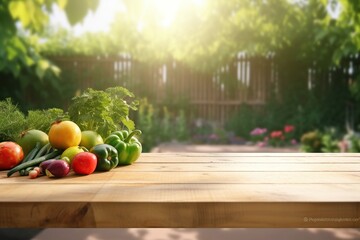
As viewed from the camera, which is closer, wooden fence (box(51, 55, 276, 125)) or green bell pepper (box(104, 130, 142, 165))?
green bell pepper (box(104, 130, 142, 165))

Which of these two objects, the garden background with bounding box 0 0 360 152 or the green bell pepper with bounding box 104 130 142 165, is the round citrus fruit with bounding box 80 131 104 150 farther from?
the garden background with bounding box 0 0 360 152

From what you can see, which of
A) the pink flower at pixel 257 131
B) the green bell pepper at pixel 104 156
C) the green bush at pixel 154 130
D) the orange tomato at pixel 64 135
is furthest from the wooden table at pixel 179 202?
the pink flower at pixel 257 131

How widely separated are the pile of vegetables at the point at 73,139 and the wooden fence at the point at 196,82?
811cm

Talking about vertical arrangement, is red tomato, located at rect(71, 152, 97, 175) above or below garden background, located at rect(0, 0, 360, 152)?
below

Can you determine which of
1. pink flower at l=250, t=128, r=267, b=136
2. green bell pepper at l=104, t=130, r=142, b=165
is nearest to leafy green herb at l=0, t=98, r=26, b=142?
green bell pepper at l=104, t=130, r=142, b=165

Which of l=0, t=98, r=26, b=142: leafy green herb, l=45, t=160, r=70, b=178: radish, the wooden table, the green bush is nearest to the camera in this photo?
the wooden table

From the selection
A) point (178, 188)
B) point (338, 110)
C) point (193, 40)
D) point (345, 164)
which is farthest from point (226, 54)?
point (178, 188)

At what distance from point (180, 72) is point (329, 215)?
9622mm

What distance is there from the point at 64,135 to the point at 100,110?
31 cm

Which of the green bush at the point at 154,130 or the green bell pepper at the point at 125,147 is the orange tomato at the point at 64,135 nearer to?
the green bell pepper at the point at 125,147

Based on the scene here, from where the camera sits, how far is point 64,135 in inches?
88.4

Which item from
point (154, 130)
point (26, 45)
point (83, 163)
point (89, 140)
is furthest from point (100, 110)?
point (154, 130)

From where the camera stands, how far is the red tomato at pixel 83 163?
6.48ft

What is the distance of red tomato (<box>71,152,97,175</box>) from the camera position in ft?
6.48
